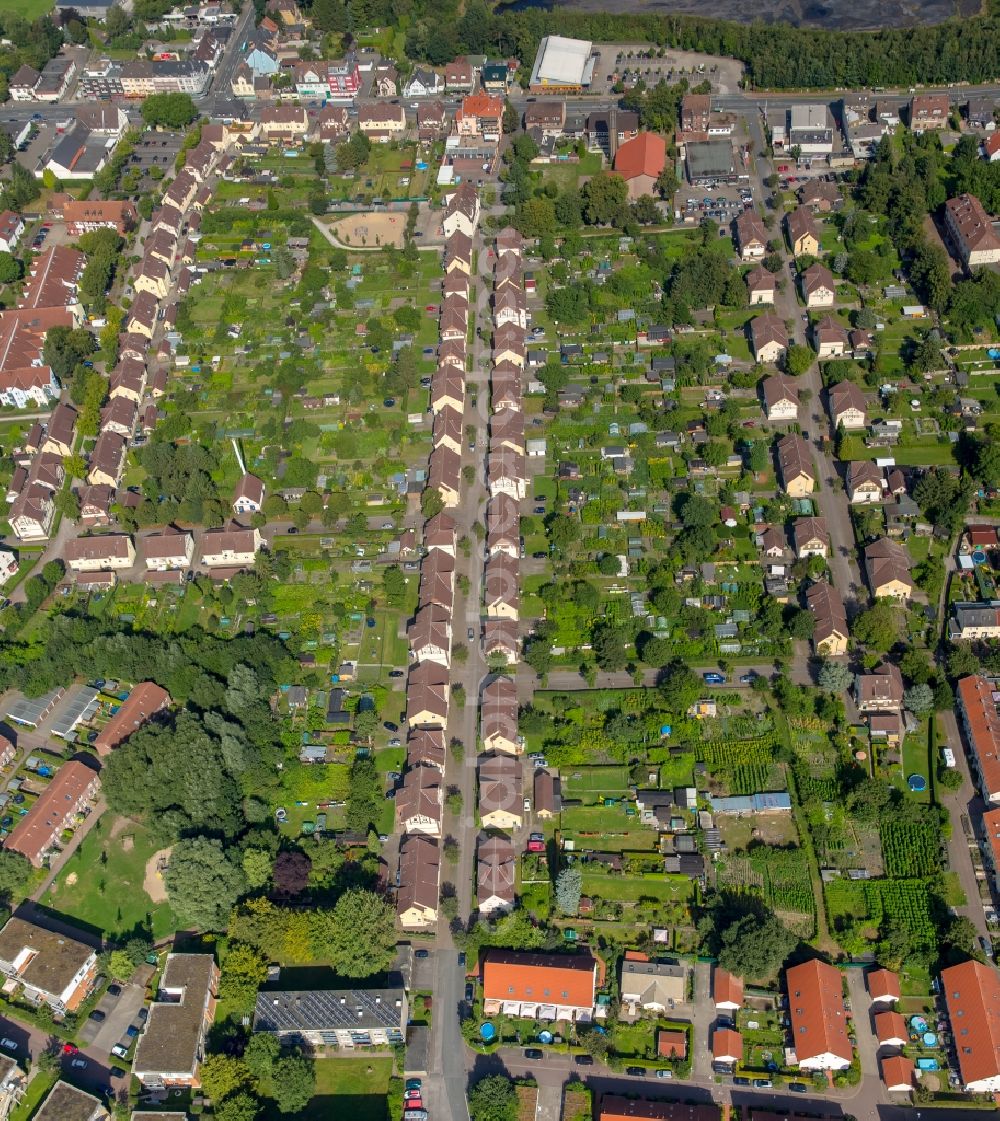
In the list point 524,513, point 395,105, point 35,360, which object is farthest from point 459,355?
point 395,105

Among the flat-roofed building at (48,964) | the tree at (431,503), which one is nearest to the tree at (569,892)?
the flat-roofed building at (48,964)

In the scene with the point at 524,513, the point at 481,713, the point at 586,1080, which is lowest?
the point at 586,1080

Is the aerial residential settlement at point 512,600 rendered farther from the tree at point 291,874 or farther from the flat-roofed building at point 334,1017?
the tree at point 291,874

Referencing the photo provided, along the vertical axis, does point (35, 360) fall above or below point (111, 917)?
above

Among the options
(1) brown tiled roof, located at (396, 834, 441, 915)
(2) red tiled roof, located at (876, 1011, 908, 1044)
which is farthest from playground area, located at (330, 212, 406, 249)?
(2) red tiled roof, located at (876, 1011, 908, 1044)

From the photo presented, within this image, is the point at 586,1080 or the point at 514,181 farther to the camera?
the point at 514,181

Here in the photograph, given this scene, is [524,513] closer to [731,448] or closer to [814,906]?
[731,448]

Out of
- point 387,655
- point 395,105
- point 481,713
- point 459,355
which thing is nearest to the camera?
point 481,713
